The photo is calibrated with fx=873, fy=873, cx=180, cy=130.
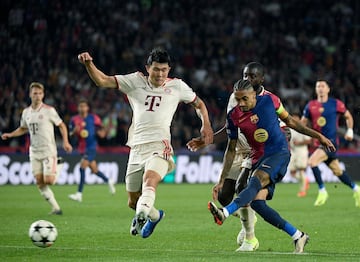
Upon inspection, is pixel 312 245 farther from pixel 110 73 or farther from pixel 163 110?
pixel 110 73

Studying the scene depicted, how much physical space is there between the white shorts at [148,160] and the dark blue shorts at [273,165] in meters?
1.11

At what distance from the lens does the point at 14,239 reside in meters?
12.2

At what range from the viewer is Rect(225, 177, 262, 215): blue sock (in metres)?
9.87

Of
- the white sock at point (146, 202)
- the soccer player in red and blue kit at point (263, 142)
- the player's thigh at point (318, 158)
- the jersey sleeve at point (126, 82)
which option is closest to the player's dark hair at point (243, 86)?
the soccer player in red and blue kit at point (263, 142)

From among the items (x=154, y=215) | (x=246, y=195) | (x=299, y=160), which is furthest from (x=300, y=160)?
(x=246, y=195)

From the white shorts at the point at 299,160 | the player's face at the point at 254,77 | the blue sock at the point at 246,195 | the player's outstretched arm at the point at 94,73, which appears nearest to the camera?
the blue sock at the point at 246,195

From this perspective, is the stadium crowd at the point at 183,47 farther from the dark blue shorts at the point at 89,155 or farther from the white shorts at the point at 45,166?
the white shorts at the point at 45,166

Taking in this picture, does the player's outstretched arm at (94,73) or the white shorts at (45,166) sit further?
the white shorts at (45,166)

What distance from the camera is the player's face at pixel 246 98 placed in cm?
1026

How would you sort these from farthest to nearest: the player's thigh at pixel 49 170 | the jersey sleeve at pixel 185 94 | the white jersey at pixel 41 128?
1. the white jersey at pixel 41 128
2. the player's thigh at pixel 49 170
3. the jersey sleeve at pixel 185 94

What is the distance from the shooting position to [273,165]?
10.4 metres

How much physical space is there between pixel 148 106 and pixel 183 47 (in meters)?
23.2

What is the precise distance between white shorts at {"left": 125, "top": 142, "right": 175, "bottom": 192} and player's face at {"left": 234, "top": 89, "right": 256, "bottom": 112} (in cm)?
117

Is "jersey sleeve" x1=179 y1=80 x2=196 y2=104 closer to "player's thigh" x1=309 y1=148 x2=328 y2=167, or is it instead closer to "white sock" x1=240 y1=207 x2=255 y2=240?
"white sock" x1=240 y1=207 x2=255 y2=240
